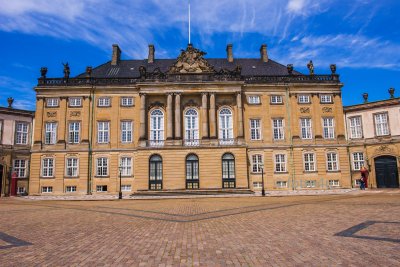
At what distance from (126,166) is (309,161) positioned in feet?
76.7

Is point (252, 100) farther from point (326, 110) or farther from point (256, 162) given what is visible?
point (326, 110)

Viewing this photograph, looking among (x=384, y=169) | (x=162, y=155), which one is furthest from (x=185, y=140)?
(x=384, y=169)

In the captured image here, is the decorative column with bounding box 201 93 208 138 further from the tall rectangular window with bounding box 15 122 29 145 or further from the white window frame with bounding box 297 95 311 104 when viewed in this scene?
the tall rectangular window with bounding box 15 122 29 145

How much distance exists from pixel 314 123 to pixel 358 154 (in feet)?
22.5

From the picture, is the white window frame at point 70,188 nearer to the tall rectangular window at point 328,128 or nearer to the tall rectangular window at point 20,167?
the tall rectangular window at point 20,167

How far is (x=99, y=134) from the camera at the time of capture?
3909cm

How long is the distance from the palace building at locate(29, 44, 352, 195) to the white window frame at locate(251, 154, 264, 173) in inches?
4.9

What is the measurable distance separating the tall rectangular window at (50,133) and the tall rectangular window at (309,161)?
32.2 metres

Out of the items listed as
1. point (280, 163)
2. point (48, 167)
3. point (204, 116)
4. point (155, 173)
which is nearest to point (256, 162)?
point (280, 163)

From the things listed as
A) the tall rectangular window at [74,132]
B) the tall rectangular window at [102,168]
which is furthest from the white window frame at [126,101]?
the tall rectangular window at [102,168]

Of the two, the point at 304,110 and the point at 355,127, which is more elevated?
the point at 304,110

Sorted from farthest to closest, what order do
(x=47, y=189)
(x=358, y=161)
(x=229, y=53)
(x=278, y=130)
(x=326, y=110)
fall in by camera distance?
(x=229, y=53) < (x=326, y=110) < (x=278, y=130) < (x=358, y=161) < (x=47, y=189)

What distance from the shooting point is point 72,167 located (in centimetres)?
3797

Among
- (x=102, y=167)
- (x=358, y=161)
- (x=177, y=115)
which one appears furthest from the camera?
(x=358, y=161)
